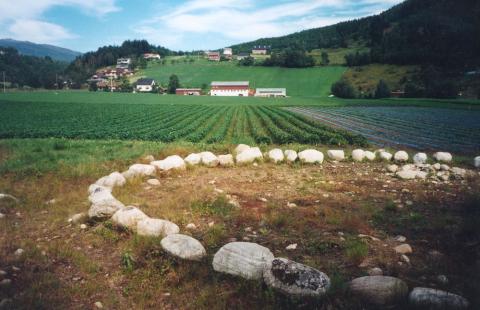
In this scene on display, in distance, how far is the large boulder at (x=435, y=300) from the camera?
16.0 ft

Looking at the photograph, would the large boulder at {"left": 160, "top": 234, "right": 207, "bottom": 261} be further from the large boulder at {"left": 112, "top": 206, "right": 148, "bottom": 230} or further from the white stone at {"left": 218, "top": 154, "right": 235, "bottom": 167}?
the white stone at {"left": 218, "top": 154, "right": 235, "bottom": 167}

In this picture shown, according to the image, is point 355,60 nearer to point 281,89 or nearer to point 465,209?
point 281,89

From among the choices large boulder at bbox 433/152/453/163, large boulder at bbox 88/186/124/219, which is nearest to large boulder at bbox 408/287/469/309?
large boulder at bbox 88/186/124/219

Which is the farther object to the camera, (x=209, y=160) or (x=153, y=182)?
(x=209, y=160)

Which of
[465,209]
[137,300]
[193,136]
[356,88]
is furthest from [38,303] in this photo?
[356,88]

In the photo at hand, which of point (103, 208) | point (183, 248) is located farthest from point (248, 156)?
point (183, 248)

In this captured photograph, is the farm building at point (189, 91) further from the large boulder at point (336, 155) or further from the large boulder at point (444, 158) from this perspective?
the large boulder at point (444, 158)

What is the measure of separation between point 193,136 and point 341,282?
2104cm

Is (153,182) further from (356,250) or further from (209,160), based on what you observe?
(356,250)

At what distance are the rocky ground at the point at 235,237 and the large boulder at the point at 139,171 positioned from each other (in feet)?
0.79

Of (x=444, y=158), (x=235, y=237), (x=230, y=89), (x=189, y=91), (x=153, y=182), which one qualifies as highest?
(x=230, y=89)

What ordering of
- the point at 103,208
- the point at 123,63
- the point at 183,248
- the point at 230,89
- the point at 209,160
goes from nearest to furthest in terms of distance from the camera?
the point at 183,248, the point at 103,208, the point at 209,160, the point at 230,89, the point at 123,63

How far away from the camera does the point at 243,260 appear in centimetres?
621

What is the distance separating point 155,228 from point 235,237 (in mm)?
1829
